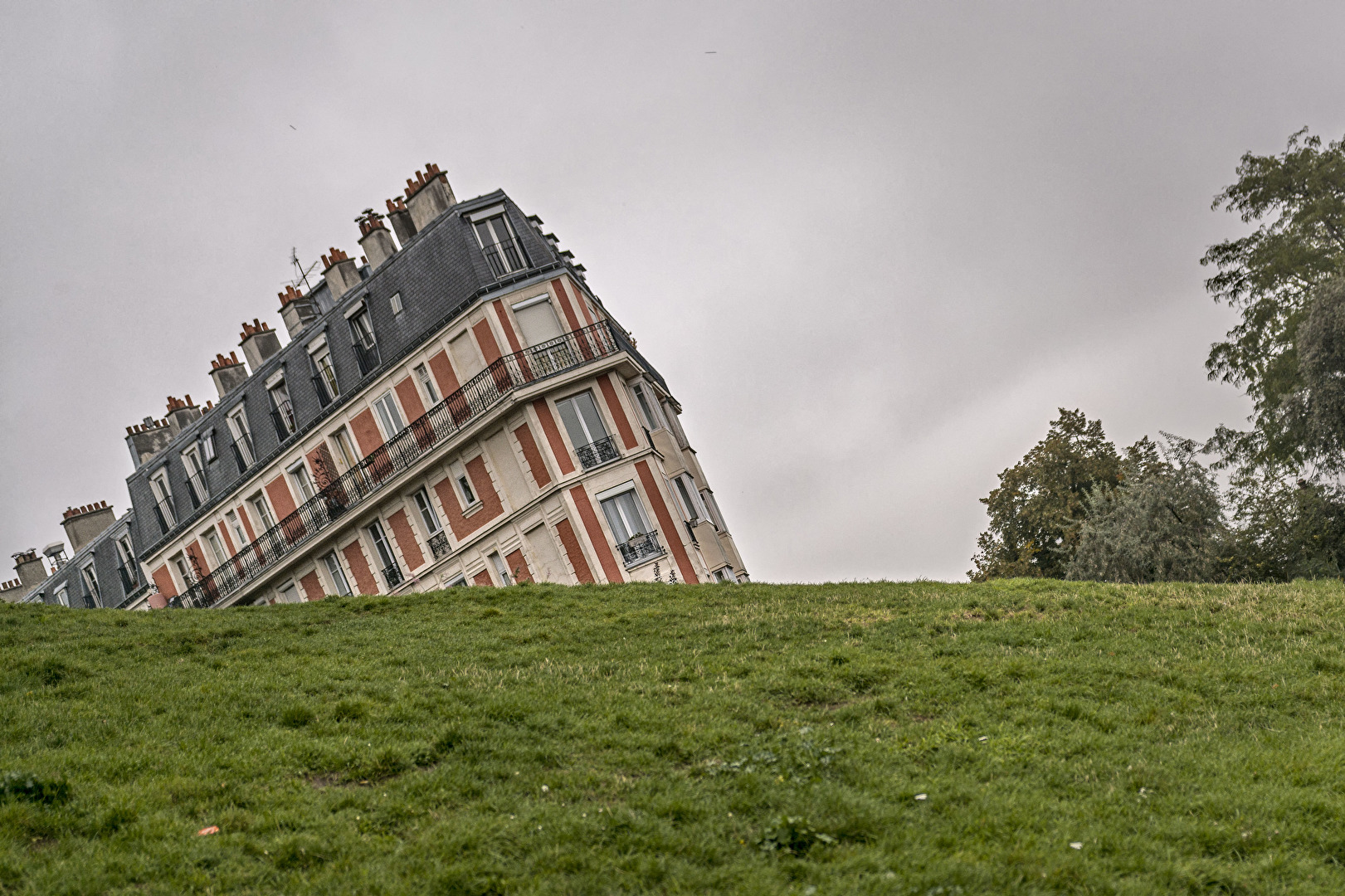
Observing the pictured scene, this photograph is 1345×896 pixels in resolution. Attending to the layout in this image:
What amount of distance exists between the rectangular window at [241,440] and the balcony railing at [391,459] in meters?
3.59

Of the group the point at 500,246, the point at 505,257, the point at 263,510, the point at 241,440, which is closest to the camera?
the point at 505,257

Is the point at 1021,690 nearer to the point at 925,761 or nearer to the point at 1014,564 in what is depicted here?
the point at 925,761

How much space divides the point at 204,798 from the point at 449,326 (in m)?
28.3

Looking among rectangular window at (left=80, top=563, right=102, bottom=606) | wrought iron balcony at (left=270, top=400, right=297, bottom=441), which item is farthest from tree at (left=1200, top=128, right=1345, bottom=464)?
rectangular window at (left=80, top=563, right=102, bottom=606)

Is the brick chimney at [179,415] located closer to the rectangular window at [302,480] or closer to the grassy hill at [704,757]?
the rectangular window at [302,480]

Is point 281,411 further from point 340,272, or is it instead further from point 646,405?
point 646,405

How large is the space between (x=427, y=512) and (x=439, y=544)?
1.40 meters

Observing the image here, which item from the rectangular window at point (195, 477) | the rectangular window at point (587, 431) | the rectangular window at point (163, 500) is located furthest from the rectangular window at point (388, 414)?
the rectangular window at point (163, 500)

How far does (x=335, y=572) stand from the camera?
4159 cm

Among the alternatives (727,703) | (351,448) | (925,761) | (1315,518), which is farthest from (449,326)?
(1315,518)

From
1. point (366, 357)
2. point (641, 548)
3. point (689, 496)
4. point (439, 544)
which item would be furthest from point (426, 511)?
point (689, 496)

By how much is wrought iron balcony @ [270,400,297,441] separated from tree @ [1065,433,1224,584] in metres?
31.3

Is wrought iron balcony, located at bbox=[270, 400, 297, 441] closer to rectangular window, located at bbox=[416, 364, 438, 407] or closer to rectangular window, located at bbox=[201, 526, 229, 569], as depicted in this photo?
rectangular window, located at bbox=[201, 526, 229, 569]

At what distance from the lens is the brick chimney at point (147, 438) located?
174 ft
